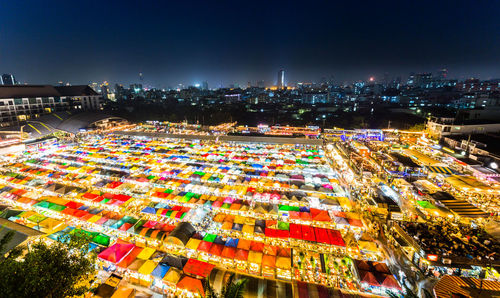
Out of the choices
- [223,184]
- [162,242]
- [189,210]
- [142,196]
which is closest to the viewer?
[162,242]

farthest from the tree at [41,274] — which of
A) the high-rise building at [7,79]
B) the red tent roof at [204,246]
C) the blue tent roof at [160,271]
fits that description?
the high-rise building at [7,79]

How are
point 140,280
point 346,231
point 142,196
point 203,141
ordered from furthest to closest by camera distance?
point 203,141 < point 142,196 < point 346,231 < point 140,280

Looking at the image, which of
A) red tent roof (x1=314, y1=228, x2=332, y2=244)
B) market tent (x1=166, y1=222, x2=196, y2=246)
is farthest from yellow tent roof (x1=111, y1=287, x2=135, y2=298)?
red tent roof (x1=314, y1=228, x2=332, y2=244)

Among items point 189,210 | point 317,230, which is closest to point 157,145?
point 189,210

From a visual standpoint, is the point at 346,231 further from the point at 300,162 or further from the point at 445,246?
the point at 300,162

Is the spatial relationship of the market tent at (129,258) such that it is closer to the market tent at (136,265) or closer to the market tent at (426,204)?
the market tent at (136,265)

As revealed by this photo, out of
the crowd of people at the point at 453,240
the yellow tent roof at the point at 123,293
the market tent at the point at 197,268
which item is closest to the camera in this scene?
the yellow tent roof at the point at 123,293

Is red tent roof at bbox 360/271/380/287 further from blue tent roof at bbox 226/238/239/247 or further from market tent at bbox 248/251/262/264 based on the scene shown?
blue tent roof at bbox 226/238/239/247
